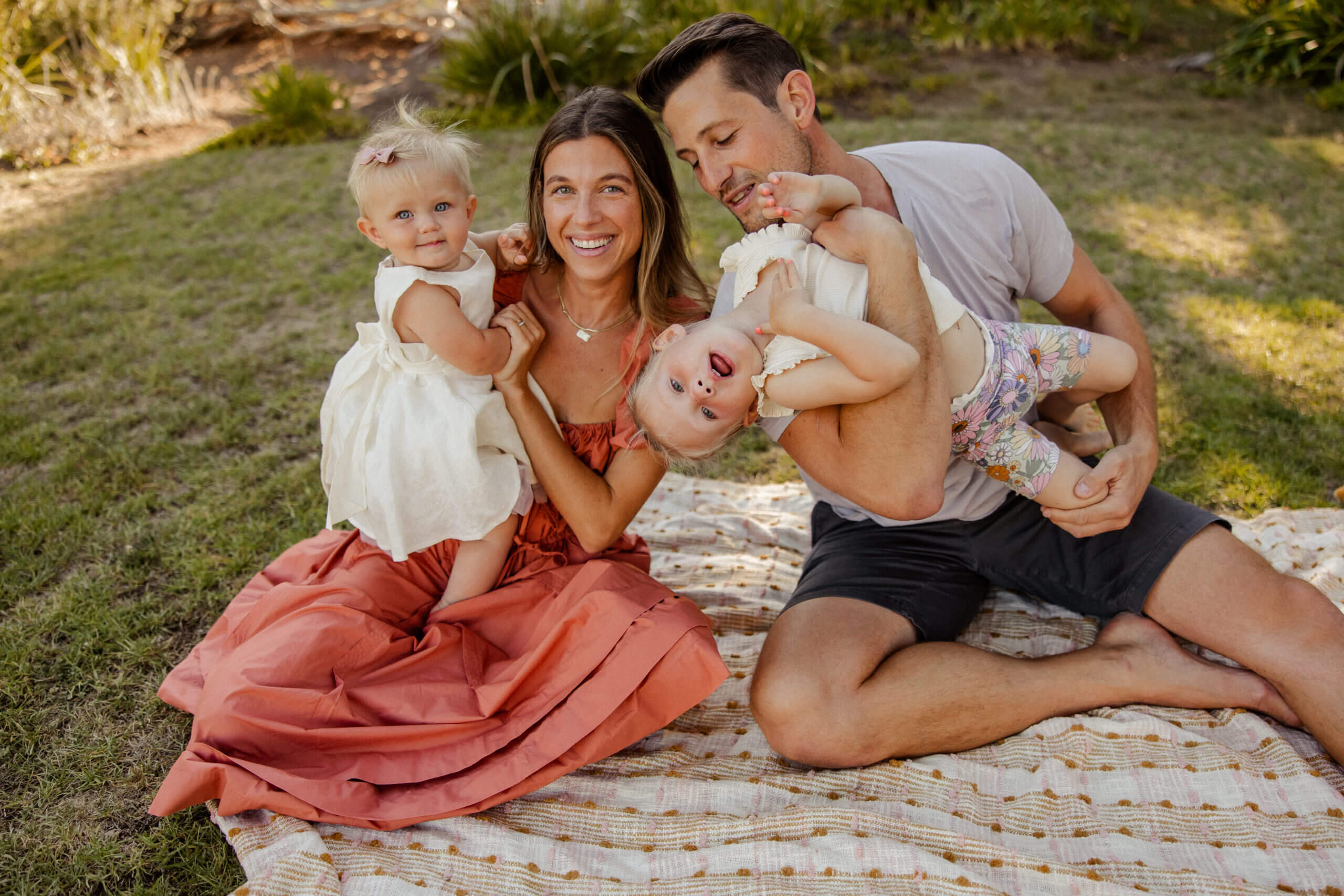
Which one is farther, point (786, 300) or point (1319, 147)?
point (1319, 147)

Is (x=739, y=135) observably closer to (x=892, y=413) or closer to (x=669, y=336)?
(x=669, y=336)

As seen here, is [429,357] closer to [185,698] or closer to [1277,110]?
[185,698]

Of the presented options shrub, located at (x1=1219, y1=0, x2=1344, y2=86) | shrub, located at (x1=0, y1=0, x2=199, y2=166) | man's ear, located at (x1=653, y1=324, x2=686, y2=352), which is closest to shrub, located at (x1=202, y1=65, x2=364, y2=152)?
shrub, located at (x1=0, y1=0, x2=199, y2=166)

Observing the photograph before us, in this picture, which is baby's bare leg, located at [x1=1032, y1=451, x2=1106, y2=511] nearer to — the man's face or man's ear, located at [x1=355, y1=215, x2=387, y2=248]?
the man's face

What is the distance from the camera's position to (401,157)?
7.90 feet

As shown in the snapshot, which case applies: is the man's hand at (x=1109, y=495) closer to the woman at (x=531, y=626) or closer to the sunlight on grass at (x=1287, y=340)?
the woman at (x=531, y=626)

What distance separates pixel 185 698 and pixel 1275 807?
2.92 meters

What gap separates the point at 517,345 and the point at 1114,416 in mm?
1828

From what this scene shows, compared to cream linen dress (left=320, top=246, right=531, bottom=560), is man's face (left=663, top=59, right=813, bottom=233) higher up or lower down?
higher up

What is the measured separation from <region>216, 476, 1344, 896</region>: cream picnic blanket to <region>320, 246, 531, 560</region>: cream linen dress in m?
0.78

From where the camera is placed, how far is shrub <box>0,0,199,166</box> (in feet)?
25.1

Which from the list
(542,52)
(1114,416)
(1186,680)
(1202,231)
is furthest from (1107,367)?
(542,52)

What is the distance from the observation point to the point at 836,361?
7.07ft

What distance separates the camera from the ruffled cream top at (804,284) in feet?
7.22
